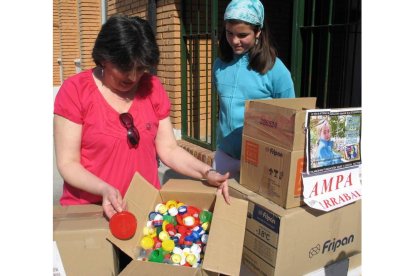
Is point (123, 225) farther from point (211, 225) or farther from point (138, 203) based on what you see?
point (211, 225)

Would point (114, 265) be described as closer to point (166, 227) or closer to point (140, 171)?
point (166, 227)

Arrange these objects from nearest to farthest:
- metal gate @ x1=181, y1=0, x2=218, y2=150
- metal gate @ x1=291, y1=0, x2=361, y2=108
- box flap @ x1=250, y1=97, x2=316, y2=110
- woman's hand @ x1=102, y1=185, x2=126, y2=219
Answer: woman's hand @ x1=102, y1=185, x2=126, y2=219, box flap @ x1=250, y1=97, x2=316, y2=110, metal gate @ x1=291, y1=0, x2=361, y2=108, metal gate @ x1=181, y1=0, x2=218, y2=150

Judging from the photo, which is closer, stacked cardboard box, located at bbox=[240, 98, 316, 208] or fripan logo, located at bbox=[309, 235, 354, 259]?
stacked cardboard box, located at bbox=[240, 98, 316, 208]

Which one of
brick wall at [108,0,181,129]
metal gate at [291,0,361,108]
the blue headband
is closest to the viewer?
the blue headband

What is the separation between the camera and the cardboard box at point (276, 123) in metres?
1.49

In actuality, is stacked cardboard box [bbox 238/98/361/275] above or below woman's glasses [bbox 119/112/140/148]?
below

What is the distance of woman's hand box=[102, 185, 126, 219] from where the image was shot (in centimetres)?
145

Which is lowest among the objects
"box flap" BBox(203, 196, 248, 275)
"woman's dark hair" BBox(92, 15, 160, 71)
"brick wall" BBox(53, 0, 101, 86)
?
"box flap" BBox(203, 196, 248, 275)

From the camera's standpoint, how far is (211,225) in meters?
1.42

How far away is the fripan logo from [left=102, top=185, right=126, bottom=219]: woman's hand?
81 centimetres

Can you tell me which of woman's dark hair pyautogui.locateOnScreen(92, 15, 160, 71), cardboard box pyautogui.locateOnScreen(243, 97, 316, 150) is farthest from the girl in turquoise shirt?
woman's dark hair pyautogui.locateOnScreen(92, 15, 160, 71)

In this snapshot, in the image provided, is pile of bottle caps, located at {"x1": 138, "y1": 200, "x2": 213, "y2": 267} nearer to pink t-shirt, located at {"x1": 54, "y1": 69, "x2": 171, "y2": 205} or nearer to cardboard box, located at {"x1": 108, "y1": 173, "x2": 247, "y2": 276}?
cardboard box, located at {"x1": 108, "y1": 173, "x2": 247, "y2": 276}

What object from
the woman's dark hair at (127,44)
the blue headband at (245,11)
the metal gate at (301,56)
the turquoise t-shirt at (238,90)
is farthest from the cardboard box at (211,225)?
the metal gate at (301,56)

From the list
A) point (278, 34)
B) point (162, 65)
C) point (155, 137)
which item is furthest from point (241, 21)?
point (278, 34)
